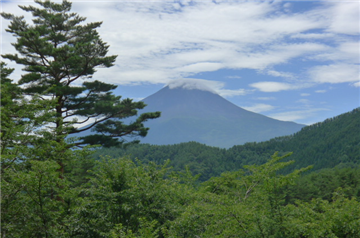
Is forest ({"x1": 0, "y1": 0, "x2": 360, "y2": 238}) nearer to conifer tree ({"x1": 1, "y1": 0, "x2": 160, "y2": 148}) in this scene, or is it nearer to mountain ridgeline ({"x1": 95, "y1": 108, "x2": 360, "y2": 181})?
conifer tree ({"x1": 1, "y1": 0, "x2": 160, "y2": 148})

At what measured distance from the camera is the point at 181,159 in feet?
328

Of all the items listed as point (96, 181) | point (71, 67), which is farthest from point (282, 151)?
point (96, 181)

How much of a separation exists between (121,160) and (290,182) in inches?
199

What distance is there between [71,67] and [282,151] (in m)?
110

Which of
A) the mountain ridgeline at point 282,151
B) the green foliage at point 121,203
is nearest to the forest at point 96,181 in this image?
the green foliage at point 121,203

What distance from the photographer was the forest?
803 centimetres

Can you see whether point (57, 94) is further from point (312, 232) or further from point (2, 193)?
point (312, 232)

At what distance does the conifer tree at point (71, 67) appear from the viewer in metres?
17.0

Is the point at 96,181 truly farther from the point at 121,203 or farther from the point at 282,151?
the point at 282,151

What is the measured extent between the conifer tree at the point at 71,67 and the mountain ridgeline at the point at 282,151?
224 feet

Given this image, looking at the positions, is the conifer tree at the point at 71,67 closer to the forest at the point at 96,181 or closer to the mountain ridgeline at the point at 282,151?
the forest at the point at 96,181

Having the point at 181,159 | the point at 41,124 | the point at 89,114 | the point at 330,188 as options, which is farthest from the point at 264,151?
the point at 41,124

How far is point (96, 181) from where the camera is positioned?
32.0 ft

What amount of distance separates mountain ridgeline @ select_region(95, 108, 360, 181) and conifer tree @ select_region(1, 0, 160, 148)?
2688 inches
